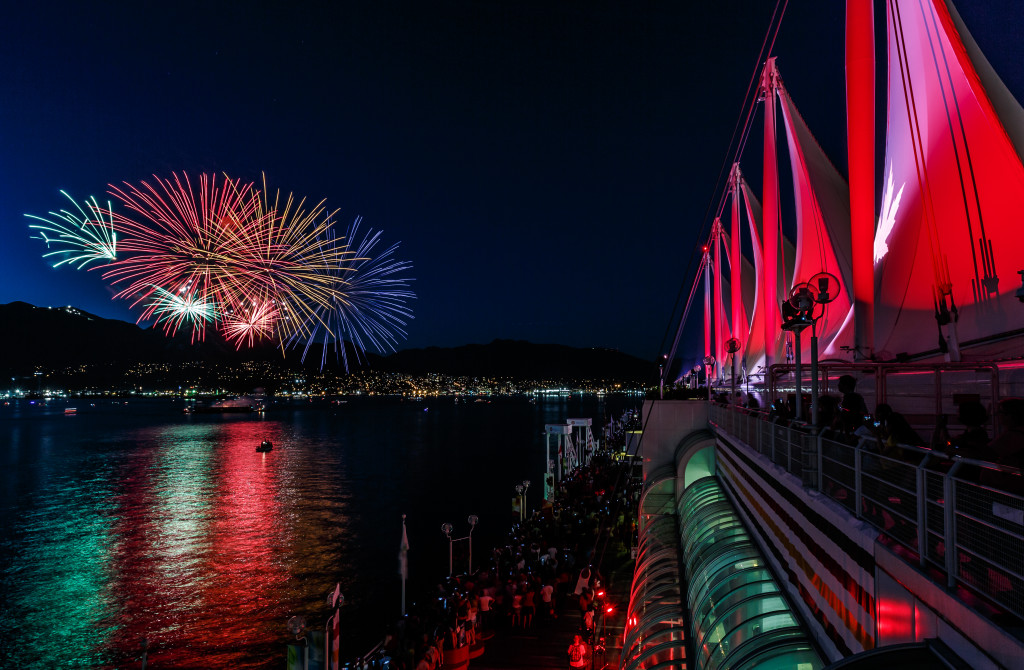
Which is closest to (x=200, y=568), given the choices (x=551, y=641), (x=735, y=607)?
(x=551, y=641)

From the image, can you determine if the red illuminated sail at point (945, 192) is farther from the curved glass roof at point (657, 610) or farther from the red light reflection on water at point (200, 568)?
the red light reflection on water at point (200, 568)

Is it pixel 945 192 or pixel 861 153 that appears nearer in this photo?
pixel 945 192

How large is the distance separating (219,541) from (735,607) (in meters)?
35.6

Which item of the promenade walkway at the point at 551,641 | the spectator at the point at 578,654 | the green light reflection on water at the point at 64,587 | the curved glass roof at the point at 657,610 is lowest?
the green light reflection on water at the point at 64,587

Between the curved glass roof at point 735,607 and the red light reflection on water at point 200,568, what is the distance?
16.3 metres

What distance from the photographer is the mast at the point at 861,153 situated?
15.8m

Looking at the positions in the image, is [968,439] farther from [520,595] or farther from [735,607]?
[520,595]

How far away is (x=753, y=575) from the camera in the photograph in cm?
792

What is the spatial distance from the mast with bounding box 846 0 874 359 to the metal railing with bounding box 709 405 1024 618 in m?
11.6

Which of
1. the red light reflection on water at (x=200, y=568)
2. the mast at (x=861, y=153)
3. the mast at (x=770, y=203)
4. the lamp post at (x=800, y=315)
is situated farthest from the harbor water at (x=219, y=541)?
the mast at (x=861, y=153)

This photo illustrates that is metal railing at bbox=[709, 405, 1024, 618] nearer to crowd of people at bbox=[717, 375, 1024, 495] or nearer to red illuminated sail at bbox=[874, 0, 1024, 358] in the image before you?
crowd of people at bbox=[717, 375, 1024, 495]

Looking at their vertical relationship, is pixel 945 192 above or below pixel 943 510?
above

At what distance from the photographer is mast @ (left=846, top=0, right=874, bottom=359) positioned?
15.8 m

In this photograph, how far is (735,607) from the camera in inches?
292
